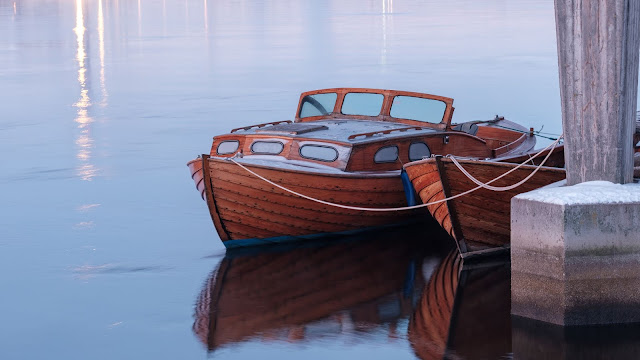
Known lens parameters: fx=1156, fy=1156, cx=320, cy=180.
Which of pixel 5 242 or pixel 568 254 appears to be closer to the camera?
pixel 568 254

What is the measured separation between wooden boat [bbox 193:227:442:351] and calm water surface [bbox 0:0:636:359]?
0.12 ft

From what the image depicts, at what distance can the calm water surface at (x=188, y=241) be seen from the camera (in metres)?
12.6

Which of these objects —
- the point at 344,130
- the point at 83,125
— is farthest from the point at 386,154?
the point at 83,125

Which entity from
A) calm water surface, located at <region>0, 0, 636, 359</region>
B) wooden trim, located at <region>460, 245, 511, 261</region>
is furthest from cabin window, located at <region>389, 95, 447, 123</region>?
wooden trim, located at <region>460, 245, 511, 261</region>

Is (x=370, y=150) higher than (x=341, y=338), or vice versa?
(x=370, y=150)

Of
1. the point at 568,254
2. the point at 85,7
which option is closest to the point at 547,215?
the point at 568,254

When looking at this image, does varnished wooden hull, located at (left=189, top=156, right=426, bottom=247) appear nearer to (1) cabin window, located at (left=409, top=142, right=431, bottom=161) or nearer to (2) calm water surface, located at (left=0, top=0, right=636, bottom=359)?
(2) calm water surface, located at (left=0, top=0, right=636, bottom=359)

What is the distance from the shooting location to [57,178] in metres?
22.2

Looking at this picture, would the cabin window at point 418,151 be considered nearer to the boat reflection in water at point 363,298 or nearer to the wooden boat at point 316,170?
the wooden boat at point 316,170

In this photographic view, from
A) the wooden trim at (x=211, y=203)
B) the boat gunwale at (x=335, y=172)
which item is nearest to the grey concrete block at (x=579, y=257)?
the boat gunwale at (x=335, y=172)

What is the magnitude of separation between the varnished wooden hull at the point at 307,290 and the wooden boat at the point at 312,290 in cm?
1

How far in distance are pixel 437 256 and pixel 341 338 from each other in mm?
4086

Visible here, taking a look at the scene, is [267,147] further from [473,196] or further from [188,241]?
[473,196]

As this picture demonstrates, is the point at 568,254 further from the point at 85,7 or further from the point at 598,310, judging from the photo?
the point at 85,7
